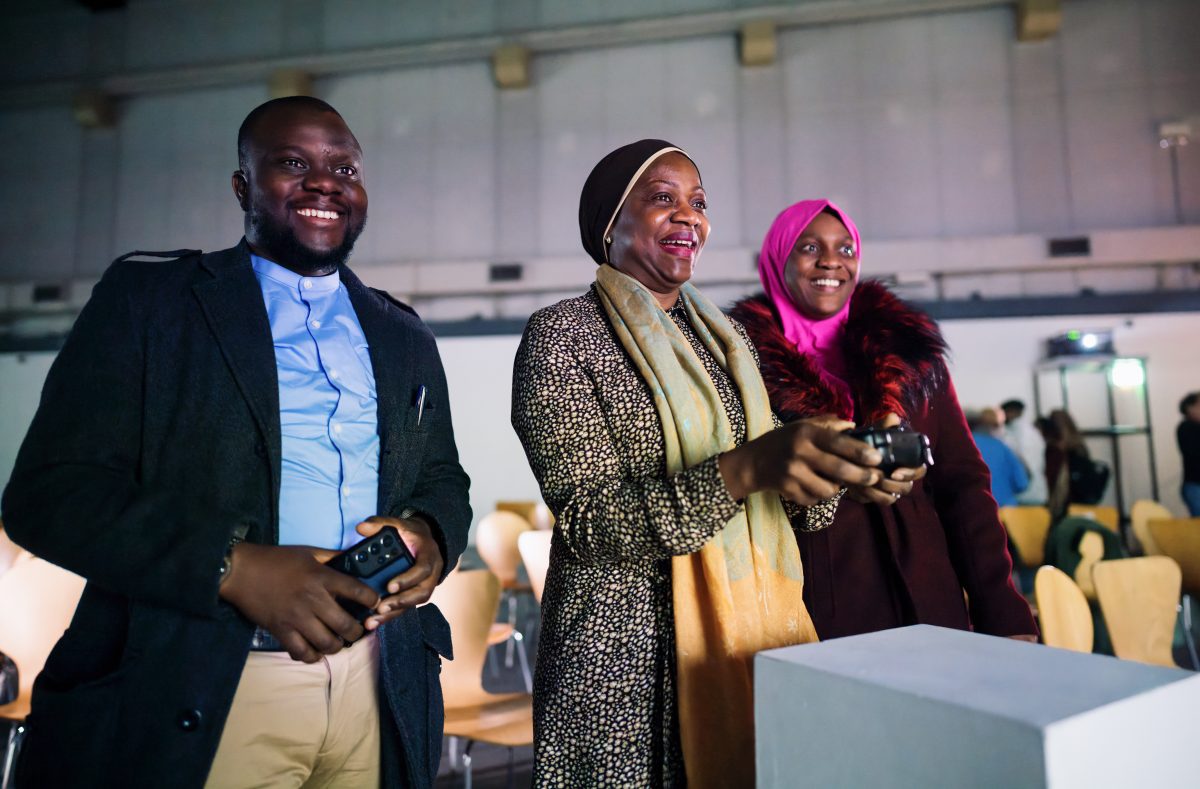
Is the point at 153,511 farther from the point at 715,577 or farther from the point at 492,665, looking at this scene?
the point at 492,665

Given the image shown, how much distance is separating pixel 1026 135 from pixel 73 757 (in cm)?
879

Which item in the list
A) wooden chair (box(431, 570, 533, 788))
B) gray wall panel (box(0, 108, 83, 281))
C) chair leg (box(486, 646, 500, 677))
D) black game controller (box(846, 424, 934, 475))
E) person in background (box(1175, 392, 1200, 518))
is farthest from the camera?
gray wall panel (box(0, 108, 83, 281))

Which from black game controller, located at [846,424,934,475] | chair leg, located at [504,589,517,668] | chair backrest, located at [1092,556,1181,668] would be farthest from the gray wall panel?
black game controller, located at [846,424,934,475]

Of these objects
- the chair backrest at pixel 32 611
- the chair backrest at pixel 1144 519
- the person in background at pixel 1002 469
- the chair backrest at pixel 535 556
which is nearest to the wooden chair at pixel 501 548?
the chair backrest at pixel 535 556

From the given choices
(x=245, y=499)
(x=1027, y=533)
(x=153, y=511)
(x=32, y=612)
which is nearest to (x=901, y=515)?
(x=245, y=499)

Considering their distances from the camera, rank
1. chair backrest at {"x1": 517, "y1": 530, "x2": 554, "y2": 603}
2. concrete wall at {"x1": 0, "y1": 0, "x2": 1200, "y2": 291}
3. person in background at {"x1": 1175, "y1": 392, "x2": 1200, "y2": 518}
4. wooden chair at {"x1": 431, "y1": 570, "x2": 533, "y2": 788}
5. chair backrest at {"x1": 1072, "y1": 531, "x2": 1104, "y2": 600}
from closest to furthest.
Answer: wooden chair at {"x1": 431, "y1": 570, "x2": 533, "y2": 788}, chair backrest at {"x1": 517, "y1": 530, "x2": 554, "y2": 603}, chair backrest at {"x1": 1072, "y1": 531, "x2": 1104, "y2": 600}, person in background at {"x1": 1175, "y1": 392, "x2": 1200, "y2": 518}, concrete wall at {"x1": 0, "y1": 0, "x2": 1200, "y2": 291}

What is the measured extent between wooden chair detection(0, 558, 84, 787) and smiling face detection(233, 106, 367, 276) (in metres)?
2.27

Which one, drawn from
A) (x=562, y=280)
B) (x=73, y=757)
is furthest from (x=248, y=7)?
(x=73, y=757)

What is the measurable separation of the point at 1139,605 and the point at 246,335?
317 cm

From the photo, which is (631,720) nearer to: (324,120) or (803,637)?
(803,637)

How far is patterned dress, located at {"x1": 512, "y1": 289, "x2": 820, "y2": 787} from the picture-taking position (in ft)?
3.57

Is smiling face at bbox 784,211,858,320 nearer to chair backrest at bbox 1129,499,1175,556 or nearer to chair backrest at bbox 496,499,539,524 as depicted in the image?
chair backrest at bbox 1129,499,1175,556

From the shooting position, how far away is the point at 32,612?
2.76 m

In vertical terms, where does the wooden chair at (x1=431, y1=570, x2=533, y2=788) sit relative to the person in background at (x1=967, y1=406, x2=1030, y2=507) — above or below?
below
